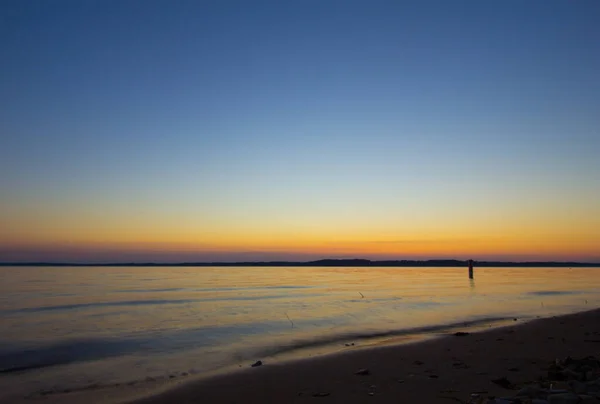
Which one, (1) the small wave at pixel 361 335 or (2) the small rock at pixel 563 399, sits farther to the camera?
(1) the small wave at pixel 361 335

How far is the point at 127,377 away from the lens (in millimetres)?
12273

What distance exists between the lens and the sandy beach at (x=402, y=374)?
368 inches

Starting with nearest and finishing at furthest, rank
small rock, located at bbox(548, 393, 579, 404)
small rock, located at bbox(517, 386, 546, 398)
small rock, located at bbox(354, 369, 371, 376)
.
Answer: small rock, located at bbox(548, 393, 579, 404) → small rock, located at bbox(517, 386, 546, 398) → small rock, located at bbox(354, 369, 371, 376)

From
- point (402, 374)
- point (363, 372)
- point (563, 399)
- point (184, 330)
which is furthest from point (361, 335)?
point (563, 399)

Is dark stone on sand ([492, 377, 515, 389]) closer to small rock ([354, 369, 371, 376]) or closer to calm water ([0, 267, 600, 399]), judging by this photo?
small rock ([354, 369, 371, 376])

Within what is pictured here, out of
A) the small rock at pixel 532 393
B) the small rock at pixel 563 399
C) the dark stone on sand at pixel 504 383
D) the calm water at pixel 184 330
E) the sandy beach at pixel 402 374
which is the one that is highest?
the small rock at pixel 563 399

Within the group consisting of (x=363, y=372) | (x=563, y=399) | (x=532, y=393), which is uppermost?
(x=563, y=399)

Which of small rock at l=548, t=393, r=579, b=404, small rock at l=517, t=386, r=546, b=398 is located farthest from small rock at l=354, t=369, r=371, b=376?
small rock at l=548, t=393, r=579, b=404

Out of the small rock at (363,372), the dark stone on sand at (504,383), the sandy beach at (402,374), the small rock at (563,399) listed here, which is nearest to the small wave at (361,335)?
the sandy beach at (402,374)

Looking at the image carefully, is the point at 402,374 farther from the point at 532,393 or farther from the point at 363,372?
the point at 532,393

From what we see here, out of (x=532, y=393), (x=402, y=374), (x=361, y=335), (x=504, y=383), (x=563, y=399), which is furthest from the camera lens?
(x=361, y=335)

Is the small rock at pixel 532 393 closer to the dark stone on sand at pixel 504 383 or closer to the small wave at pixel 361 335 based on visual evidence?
the dark stone on sand at pixel 504 383

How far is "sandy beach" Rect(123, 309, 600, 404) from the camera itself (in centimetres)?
934

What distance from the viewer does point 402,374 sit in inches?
437
